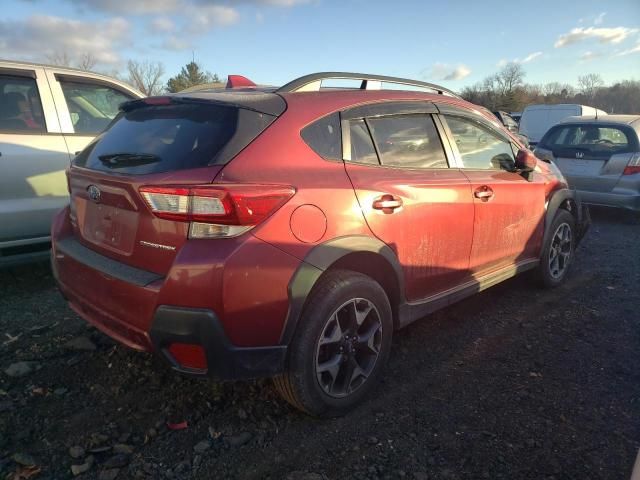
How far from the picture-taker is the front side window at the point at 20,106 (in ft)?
13.5

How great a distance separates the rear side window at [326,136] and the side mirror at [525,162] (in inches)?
74.6

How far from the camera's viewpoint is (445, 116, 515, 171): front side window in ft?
11.0

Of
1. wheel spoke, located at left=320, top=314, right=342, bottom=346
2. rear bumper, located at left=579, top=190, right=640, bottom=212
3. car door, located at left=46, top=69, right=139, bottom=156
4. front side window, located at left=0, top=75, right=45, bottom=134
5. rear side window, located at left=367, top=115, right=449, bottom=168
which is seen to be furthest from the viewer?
rear bumper, located at left=579, top=190, right=640, bottom=212

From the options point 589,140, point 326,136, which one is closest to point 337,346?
point 326,136

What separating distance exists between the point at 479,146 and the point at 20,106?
3.93 m

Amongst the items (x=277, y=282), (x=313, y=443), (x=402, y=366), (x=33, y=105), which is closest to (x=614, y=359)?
(x=402, y=366)

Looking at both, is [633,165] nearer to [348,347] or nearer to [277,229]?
[348,347]

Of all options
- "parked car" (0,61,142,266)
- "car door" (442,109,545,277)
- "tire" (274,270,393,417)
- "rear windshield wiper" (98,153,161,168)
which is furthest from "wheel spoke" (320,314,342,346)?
"parked car" (0,61,142,266)

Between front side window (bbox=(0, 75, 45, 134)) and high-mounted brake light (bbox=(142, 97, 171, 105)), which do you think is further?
front side window (bbox=(0, 75, 45, 134))

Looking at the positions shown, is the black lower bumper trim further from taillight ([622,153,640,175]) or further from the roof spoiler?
taillight ([622,153,640,175])

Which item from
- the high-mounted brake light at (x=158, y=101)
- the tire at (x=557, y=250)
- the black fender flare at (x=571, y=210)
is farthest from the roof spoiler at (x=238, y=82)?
the tire at (x=557, y=250)

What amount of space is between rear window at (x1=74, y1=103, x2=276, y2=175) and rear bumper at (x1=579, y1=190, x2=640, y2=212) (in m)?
6.60

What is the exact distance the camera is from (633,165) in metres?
6.98

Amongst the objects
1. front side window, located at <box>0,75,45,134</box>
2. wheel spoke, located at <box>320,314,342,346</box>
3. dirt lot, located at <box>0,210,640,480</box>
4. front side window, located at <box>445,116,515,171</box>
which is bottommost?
dirt lot, located at <box>0,210,640,480</box>
